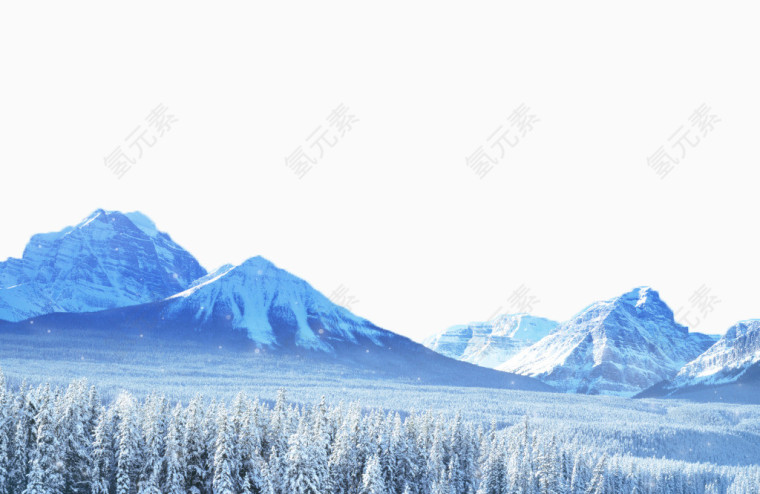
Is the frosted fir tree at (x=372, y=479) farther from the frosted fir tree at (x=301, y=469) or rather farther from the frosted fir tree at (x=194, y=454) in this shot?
the frosted fir tree at (x=194, y=454)

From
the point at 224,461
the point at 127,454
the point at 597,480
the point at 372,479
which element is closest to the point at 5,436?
the point at 127,454

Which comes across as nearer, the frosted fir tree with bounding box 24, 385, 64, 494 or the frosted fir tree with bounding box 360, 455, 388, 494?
the frosted fir tree with bounding box 24, 385, 64, 494

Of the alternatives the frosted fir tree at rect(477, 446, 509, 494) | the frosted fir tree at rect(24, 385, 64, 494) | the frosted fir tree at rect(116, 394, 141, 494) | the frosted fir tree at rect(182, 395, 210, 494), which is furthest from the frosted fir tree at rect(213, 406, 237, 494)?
the frosted fir tree at rect(477, 446, 509, 494)

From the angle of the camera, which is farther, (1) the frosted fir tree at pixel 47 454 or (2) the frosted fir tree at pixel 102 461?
(2) the frosted fir tree at pixel 102 461

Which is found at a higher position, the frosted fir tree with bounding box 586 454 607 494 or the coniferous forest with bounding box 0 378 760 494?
the coniferous forest with bounding box 0 378 760 494

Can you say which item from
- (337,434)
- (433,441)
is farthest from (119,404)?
(433,441)

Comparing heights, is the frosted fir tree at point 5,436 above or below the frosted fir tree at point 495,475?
above

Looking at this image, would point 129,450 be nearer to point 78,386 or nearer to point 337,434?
point 78,386

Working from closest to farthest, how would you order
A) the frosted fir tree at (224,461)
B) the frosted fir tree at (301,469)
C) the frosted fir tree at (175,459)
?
1. the frosted fir tree at (224,461)
2. the frosted fir tree at (301,469)
3. the frosted fir tree at (175,459)

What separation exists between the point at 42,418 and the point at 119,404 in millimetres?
11200

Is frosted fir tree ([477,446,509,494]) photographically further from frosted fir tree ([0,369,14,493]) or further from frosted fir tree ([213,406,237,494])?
frosted fir tree ([0,369,14,493])

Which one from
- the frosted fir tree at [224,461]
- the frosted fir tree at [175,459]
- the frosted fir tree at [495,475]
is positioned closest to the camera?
the frosted fir tree at [224,461]

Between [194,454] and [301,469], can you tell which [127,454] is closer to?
[194,454]

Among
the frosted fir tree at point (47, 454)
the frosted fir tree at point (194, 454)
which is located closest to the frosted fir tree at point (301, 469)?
the frosted fir tree at point (194, 454)
